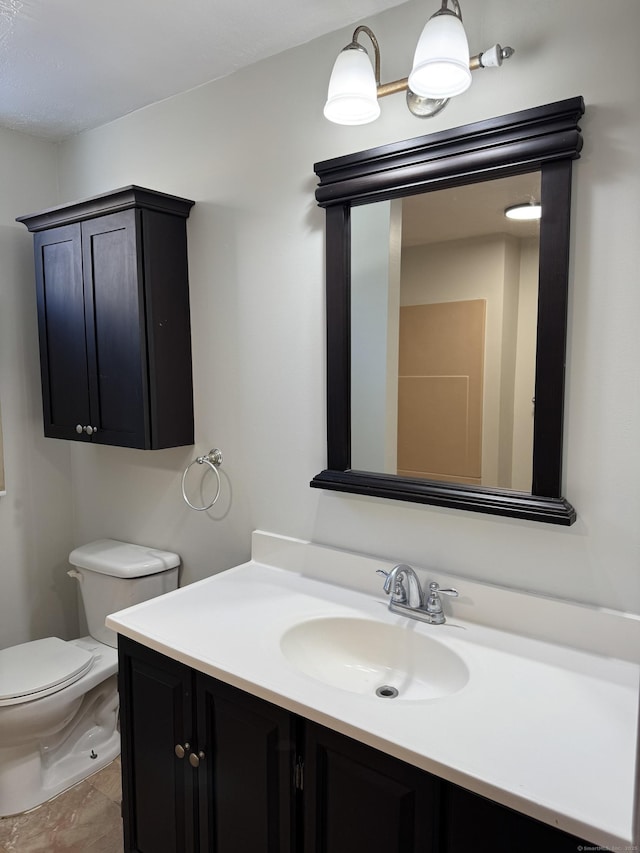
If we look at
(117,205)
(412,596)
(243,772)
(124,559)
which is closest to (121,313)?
(117,205)

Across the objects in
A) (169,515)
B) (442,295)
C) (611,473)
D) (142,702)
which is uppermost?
(442,295)

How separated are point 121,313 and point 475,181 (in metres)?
1.19

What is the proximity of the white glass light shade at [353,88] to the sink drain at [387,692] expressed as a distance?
4.47 ft

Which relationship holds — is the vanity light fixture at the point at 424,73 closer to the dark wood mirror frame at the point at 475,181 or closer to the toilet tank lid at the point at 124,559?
the dark wood mirror frame at the point at 475,181

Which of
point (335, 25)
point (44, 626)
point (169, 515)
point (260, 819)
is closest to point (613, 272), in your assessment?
point (335, 25)

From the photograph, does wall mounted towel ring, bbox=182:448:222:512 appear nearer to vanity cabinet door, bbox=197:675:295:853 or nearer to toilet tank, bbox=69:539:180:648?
toilet tank, bbox=69:539:180:648

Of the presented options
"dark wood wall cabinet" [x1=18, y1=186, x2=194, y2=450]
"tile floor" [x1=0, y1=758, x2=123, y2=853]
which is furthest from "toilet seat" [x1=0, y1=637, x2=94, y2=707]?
"dark wood wall cabinet" [x1=18, y1=186, x2=194, y2=450]

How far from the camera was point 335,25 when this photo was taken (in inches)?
64.9

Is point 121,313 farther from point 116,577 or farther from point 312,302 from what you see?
point 116,577

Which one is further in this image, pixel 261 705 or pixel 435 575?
pixel 435 575

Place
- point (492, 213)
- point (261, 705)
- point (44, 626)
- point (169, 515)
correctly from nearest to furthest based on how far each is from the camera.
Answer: point (261, 705), point (492, 213), point (169, 515), point (44, 626)

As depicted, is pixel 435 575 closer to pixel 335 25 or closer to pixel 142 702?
pixel 142 702

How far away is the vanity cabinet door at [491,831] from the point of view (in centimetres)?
93

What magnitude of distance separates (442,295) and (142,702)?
51.4 inches
